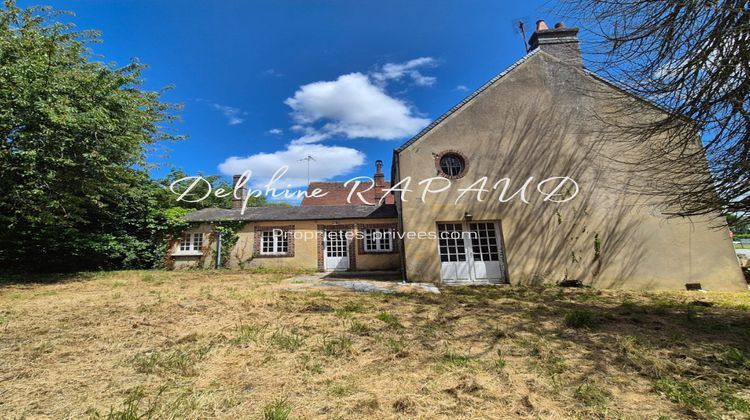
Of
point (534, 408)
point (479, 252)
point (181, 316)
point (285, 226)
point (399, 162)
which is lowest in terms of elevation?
point (534, 408)

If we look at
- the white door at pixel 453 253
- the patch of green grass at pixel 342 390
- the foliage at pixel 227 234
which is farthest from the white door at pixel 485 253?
the foliage at pixel 227 234

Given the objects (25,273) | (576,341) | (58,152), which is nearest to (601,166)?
(576,341)

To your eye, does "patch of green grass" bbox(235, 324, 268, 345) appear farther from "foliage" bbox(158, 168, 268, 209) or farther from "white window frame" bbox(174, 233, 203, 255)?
"foliage" bbox(158, 168, 268, 209)

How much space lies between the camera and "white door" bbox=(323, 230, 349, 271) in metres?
14.5

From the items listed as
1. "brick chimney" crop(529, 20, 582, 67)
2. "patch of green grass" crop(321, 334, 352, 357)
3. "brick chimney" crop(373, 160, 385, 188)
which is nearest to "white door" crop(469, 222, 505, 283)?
"brick chimney" crop(529, 20, 582, 67)

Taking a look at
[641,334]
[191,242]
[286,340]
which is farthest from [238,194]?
[641,334]

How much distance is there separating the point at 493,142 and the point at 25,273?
17.5 m

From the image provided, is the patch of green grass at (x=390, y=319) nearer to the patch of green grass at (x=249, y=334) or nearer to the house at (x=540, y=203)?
the patch of green grass at (x=249, y=334)

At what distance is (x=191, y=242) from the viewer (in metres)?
15.0

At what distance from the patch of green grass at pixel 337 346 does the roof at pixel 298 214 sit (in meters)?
10.7

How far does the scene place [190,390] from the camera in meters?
2.66

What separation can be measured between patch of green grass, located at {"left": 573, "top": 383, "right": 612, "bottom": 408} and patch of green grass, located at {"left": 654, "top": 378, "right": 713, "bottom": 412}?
20.4 inches

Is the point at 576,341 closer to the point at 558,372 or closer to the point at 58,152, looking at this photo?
the point at 558,372

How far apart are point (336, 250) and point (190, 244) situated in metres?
7.47
